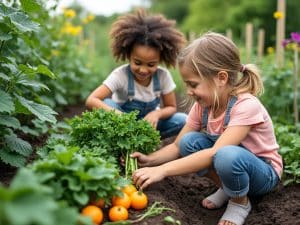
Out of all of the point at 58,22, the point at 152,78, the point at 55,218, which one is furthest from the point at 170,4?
the point at 55,218

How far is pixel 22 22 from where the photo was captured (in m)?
2.96

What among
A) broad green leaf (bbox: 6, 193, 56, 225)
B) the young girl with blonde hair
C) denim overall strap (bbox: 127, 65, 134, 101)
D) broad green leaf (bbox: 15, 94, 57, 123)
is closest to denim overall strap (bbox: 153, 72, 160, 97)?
denim overall strap (bbox: 127, 65, 134, 101)

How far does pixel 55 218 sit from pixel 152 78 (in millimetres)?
2893

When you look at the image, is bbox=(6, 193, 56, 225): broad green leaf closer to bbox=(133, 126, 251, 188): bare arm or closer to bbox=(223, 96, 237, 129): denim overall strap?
bbox=(133, 126, 251, 188): bare arm

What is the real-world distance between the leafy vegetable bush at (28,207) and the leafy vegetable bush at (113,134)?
1.36m

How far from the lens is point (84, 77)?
6949 millimetres

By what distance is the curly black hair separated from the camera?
13.7 ft

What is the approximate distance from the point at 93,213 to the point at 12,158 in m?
1.08

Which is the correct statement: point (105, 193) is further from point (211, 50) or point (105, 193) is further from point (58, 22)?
point (58, 22)

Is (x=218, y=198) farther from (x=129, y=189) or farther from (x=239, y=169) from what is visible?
(x=129, y=189)

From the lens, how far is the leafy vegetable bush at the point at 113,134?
3111mm

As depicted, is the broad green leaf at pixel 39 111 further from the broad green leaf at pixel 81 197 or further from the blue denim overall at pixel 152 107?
the blue denim overall at pixel 152 107

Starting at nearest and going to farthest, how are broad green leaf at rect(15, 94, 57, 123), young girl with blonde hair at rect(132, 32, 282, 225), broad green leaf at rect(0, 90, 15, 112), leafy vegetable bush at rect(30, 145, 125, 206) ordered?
1. leafy vegetable bush at rect(30, 145, 125, 206)
2. broad green leaf at rect(0, 90, 15, 112)
3. young girl with blonde hair at rect(132, 32, 282, 225)
4. broad green leaf at rect(15, 94, 57, 123)

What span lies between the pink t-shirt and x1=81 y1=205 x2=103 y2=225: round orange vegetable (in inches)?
41.5
